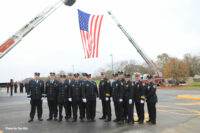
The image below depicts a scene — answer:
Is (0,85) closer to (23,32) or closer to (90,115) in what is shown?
(23,32)

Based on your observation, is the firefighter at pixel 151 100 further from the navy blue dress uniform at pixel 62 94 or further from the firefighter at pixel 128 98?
the navy blue dress uniform at pixel 62 94

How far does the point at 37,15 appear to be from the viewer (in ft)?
65.0

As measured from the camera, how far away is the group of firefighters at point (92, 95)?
6848 millimetres

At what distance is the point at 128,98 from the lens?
22.4 feet

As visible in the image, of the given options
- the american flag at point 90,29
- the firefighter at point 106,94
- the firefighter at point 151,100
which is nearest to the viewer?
the firefighter at point 151,100

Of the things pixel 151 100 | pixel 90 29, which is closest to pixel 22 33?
pixel 90 29

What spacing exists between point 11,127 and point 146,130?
4.94m

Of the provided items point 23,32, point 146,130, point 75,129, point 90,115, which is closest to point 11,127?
point 75,129

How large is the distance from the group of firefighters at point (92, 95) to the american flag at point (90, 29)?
4788mm

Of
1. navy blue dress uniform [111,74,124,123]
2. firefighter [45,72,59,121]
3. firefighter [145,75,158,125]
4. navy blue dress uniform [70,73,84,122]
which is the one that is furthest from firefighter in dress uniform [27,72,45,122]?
firefighter [145,75,158,125]

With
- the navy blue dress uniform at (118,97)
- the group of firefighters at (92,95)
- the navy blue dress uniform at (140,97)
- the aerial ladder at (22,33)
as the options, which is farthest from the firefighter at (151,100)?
the aerial ladder at (22,33)

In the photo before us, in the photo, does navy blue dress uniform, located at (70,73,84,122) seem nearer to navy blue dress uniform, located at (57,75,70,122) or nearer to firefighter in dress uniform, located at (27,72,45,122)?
navy blue dress uniform, located at (57,75,70,122)

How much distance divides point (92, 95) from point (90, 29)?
6564 mm

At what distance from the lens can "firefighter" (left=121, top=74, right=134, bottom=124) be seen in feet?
21.9
